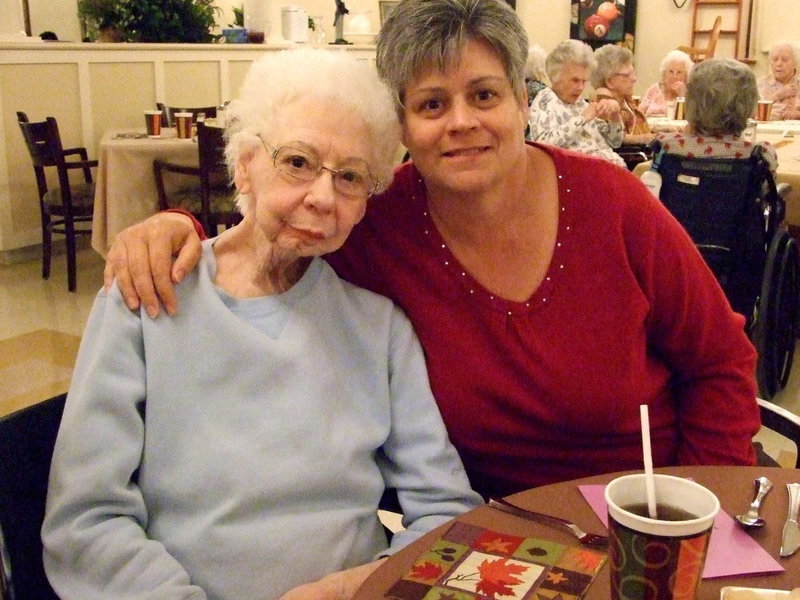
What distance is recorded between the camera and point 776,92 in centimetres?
669

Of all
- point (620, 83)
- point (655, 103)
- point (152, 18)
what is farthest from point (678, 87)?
point (152, 18)

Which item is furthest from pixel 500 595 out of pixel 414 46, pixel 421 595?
pixel 414 46

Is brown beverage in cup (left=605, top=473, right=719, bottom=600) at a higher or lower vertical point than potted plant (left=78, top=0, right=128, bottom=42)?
lower

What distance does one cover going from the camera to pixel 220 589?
1.23m

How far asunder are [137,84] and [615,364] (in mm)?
5475

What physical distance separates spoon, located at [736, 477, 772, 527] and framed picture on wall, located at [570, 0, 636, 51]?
9.35m

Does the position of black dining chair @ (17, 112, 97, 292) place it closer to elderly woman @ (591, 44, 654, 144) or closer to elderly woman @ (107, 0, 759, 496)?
elderly woman @ (591, 44, 654, 144)

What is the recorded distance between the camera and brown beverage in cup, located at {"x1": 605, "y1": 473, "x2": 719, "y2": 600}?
0.72m

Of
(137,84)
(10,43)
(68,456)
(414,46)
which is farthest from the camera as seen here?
(137,84)

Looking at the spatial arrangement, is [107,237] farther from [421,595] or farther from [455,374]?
[421,595]

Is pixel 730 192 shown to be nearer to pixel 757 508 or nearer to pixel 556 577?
pixel 757 508

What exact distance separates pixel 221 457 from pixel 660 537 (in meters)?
0.69

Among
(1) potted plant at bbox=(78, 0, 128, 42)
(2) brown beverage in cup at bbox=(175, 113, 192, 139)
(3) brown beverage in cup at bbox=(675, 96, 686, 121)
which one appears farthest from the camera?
(1) potted plant at bbox=(78, 0, 128, 42)

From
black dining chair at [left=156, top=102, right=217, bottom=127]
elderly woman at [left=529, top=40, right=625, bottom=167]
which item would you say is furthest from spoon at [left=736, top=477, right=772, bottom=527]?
black dining chair at [left=156, top=102, right=217, bottom=127]
